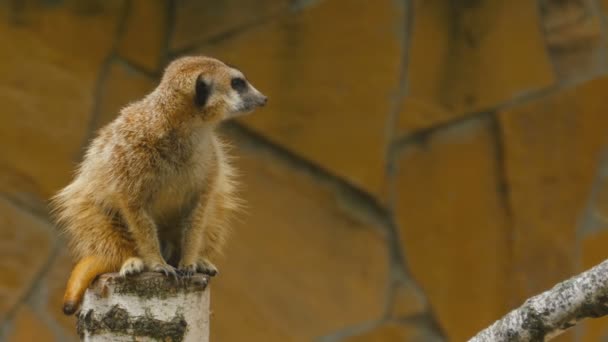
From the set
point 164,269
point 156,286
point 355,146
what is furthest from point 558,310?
point 355,146

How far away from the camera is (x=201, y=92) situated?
2992 mm

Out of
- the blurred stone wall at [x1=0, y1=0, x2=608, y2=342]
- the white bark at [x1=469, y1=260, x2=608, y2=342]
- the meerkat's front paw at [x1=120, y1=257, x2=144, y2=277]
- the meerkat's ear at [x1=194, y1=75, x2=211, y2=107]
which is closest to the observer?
the white bark at [x1=469, y1=260, x2=608, y2=342]

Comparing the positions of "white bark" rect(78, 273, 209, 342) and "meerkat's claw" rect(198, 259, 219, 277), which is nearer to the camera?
"white bark" rect(78, 273, 209, 342)

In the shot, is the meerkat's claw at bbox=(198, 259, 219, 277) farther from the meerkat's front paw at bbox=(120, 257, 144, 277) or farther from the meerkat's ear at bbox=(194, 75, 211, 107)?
the meerkat's ear at bbox=(194, 75, 211, 107)

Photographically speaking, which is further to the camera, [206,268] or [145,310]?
[206,268]

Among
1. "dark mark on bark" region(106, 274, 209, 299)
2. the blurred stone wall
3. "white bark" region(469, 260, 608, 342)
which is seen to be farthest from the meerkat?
the blurred stone wall

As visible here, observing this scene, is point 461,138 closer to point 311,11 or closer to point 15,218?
point 311,11

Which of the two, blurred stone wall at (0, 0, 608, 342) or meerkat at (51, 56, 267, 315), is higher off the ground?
meerkat at (51, 56, 267, 315)

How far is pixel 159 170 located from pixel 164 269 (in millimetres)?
347

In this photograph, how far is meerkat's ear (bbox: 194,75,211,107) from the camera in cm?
299

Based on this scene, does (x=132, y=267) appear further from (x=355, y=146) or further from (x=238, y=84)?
(x=355, y=146)

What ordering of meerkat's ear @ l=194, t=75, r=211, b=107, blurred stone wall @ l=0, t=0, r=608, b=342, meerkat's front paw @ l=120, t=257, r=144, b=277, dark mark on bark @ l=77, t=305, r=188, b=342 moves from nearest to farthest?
dark mark on bark @ l=77, t=305, r=188, b=342 < meerkat's front paw @ l=120, t=257, r=144, b=277 < meerkat's ear @ l=194, t=75, r=211, b=107 < blurred stone wall @ l=0, t=0, r=608, b=342

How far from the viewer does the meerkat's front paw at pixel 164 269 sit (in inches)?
107

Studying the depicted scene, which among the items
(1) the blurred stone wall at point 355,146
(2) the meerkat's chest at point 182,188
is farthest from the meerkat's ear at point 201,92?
(1) the blurred stone wall at point 355,146
